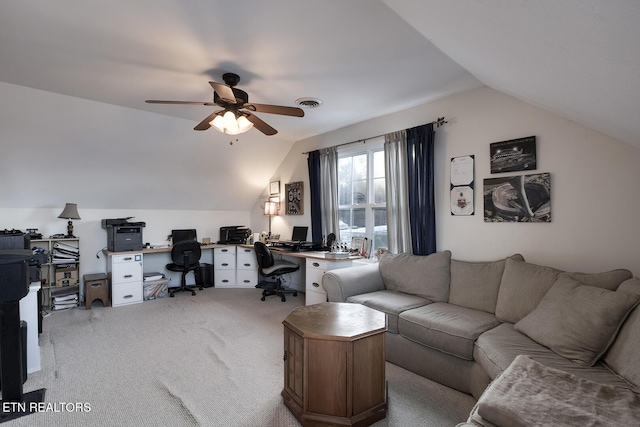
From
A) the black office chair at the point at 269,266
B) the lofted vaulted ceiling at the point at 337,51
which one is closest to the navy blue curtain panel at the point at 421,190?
the lofted vaulted ceiling at the point at 337,51

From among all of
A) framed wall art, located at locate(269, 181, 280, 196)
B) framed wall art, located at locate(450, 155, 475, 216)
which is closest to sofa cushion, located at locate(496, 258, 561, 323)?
framed wall art, located at locate(450, 155, 475, 216)

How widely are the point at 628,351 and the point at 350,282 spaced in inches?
79.6

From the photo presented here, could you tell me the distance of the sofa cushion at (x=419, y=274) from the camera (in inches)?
119

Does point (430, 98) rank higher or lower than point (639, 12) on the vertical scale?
higher

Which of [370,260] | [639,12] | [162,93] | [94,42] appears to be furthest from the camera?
[370,260]

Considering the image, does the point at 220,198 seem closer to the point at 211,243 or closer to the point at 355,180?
the point at 211,243

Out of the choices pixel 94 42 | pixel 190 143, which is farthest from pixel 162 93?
pixel 190 143

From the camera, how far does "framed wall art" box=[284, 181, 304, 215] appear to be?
202 inches

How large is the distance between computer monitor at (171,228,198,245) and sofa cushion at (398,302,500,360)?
13.4 ft

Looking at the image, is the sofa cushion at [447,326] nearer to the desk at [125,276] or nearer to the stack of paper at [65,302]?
the desk at [125,276]

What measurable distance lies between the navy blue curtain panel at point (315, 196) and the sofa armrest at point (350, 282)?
1.38 meters

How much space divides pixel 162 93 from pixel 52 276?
3030 mm

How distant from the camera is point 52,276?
4258 millimetres

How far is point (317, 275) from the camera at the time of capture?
389 cm
